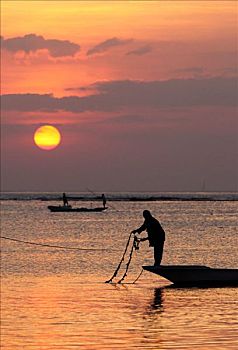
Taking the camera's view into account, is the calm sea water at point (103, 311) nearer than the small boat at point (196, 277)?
Yes

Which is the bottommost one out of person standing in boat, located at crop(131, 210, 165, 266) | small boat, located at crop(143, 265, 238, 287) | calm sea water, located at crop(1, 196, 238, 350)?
calm sea water, located at crop(1, 196, 238, 350)

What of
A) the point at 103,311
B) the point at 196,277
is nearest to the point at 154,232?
the point at 196,277

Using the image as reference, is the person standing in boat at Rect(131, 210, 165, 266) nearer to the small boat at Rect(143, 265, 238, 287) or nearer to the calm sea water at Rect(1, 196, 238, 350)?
the small boat at Rect(143, 265, 238, 287)

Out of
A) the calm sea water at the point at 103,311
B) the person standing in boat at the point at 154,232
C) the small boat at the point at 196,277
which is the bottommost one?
the calm sea water at the point at 103,311

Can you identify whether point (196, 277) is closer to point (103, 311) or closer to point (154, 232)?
point (154, 232)

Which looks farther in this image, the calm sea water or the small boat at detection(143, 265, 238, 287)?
the small boat at detection(143, 265, 238, 287)

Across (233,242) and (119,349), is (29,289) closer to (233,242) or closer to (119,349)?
(119,349)

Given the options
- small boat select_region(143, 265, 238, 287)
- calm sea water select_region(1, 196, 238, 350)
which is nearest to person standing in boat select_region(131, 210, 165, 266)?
small boat select_region(143, 265, 238, 287)

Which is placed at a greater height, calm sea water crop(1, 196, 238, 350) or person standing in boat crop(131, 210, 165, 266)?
person standing in boat crop(131, 210, 165, 266)

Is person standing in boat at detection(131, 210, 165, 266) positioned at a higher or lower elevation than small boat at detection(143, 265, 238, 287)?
higher

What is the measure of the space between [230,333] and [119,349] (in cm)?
251

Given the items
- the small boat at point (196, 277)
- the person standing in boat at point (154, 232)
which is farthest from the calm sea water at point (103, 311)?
the person standing in boat at point (154, 232)

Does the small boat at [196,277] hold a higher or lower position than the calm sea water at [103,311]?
higher

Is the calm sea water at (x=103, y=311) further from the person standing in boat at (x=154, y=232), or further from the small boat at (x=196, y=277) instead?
the person standing in boat at (x=154, y=232)
